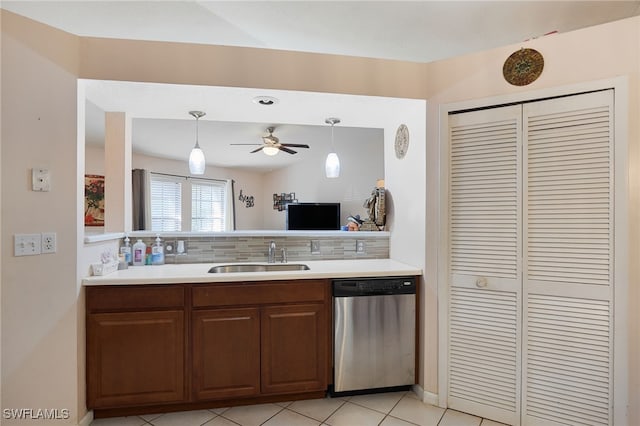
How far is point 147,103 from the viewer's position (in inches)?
91.5

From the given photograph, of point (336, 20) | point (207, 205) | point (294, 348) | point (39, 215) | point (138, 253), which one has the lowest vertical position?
point (294, 348)

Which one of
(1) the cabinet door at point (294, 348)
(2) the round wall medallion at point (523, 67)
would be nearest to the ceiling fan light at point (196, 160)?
(1) the cabinet door at point (294, 348)

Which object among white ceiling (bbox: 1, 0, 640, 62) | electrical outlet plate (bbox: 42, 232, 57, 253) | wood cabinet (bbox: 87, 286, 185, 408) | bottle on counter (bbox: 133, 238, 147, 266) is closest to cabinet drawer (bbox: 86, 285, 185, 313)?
wood cabinet (bbox: 87, 286, 185, 408)

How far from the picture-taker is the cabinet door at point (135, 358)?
6.25ft

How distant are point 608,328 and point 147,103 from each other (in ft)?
10.6

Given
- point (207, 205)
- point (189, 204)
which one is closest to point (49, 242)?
point (189, 204)

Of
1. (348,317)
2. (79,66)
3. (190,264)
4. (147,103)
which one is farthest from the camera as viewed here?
(190,264)

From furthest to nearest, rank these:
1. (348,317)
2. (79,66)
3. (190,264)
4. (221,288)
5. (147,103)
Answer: (190,264)
(147,103)
(348,317)
(221,288)
(79,66)

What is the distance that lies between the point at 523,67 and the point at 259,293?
2.15 m

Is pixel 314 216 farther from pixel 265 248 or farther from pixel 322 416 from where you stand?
pixel 322 416

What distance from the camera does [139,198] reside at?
5238 mm

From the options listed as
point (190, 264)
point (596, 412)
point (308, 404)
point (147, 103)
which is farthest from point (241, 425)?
point (147, 103)

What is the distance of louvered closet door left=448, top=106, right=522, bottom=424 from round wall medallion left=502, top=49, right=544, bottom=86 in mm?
186

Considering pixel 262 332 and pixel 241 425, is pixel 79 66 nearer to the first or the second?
pixel 262 332
